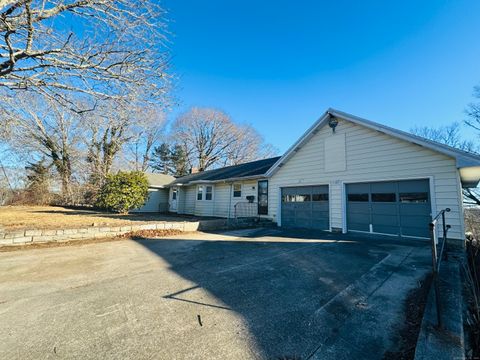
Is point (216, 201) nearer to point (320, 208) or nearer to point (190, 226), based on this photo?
point (190, 226)

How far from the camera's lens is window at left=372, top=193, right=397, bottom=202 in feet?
25.8

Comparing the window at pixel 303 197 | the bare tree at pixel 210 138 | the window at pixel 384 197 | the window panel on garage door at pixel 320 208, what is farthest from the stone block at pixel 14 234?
the bare tree at pixel 210 138

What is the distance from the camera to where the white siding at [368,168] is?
6684mm

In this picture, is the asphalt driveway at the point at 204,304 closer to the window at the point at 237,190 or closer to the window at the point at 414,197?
the window at the point at 414,197

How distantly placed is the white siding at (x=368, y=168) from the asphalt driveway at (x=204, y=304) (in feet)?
7.46

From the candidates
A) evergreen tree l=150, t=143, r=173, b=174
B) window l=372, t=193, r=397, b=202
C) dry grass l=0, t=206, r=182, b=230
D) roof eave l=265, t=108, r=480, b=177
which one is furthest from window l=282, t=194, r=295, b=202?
evergreen tree l=150, t=143, r=173, b=174

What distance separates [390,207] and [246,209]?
307 inches

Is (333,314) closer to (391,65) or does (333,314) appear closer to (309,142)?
(309,142)

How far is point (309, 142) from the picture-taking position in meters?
10.5

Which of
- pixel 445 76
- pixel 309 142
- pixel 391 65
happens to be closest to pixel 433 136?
pixel 445 76

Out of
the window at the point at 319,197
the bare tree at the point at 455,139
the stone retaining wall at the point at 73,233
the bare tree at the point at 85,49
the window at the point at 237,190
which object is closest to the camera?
the bare tree at the point at 85,49

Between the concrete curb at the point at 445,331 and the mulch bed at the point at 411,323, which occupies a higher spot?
the concrete curb at the point at 445,331

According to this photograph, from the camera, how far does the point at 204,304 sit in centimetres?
310

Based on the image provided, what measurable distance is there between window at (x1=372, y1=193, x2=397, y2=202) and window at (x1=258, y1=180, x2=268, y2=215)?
18.9ft
